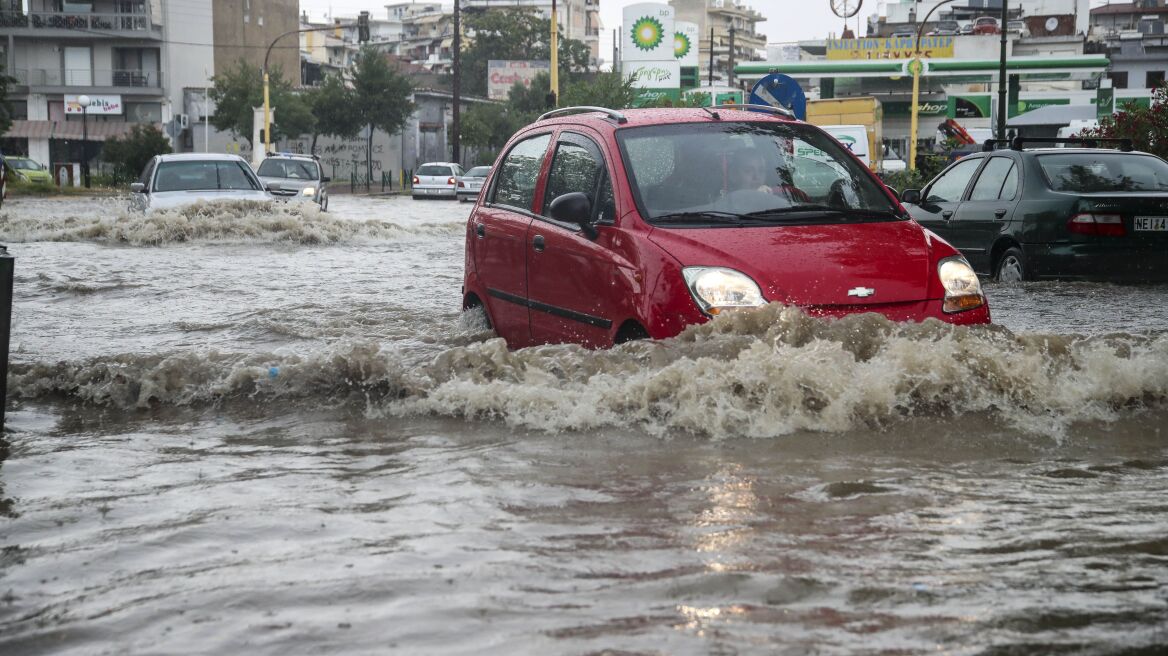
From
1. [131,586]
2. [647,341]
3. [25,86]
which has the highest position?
[25,86]

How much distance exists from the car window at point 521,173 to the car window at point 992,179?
5795 mm

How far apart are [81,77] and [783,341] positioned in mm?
66496

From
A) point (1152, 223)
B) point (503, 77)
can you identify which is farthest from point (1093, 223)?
point (503, 77)

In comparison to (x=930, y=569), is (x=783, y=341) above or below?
above

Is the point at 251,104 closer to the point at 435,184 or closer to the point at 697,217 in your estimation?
the point at 435,184

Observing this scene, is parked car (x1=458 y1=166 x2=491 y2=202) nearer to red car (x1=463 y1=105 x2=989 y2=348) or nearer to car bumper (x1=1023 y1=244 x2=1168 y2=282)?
car bumper (x1=1023 y1=244 x2=1168 y2=282)

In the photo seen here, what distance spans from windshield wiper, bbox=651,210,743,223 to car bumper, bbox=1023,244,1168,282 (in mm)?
5992

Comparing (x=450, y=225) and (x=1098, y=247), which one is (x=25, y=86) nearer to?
(x=450, y=225)

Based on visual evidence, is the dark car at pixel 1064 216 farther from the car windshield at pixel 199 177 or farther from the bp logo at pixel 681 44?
the bp logo at pixel 681 44

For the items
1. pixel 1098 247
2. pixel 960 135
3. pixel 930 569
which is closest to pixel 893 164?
pixel 960 135

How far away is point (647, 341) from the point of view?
602 cm

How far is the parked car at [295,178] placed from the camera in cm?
2625

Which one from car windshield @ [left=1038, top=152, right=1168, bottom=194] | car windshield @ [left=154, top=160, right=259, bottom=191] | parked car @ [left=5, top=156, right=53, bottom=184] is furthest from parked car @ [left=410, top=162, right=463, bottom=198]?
car windshield @ [left=1038, top=152, right=1168, bottom=194]

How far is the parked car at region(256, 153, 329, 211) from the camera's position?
2625 centimetres
